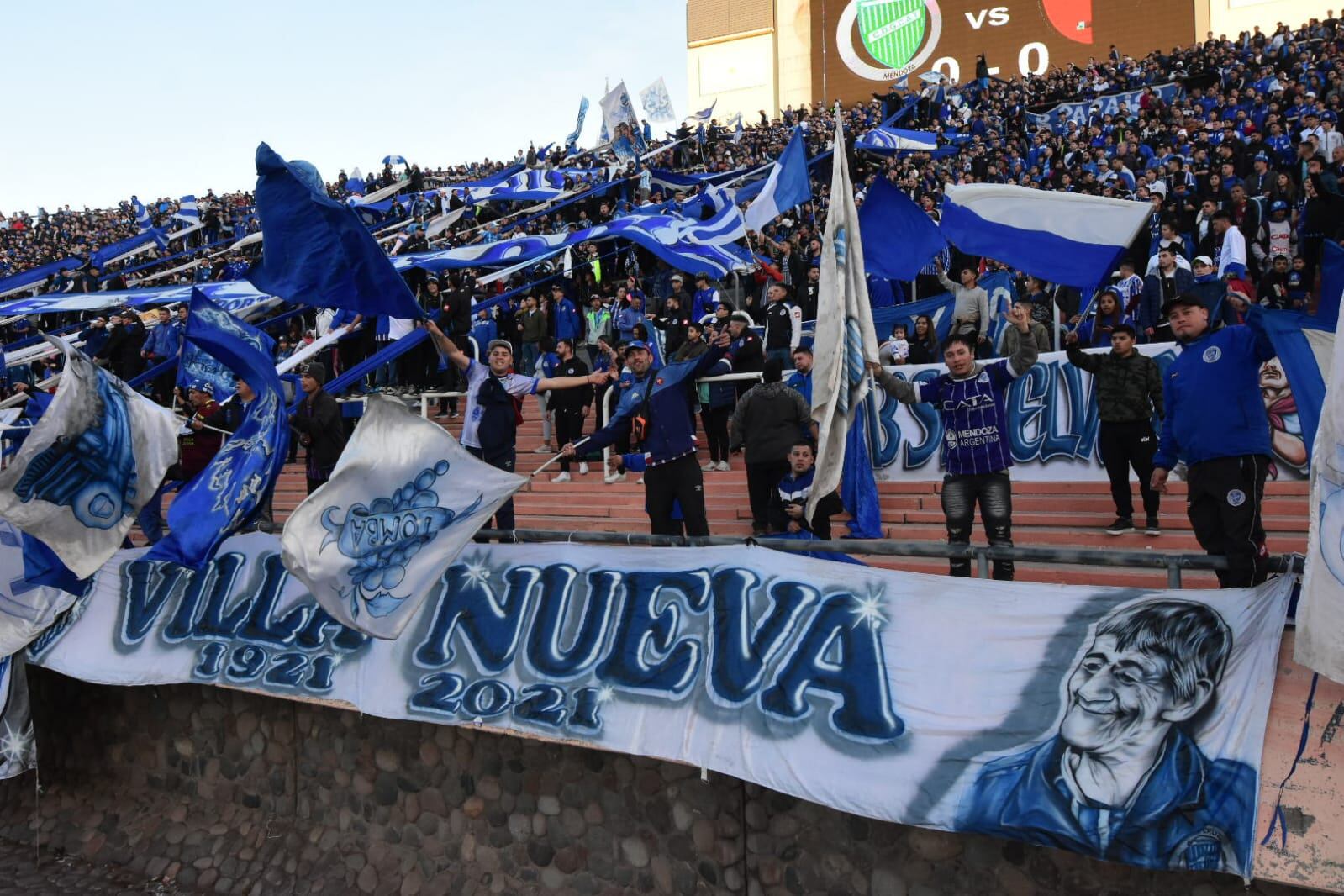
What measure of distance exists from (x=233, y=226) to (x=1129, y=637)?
110ft

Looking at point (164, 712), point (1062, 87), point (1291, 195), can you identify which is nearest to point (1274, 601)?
point (164, 712)

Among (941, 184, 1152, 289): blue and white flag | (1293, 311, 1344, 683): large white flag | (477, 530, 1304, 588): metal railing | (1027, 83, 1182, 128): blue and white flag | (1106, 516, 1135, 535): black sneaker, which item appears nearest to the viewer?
(1293, 311, 1344, 683): large white flag

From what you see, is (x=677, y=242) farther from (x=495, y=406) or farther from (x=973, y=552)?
(x=973, y=552)

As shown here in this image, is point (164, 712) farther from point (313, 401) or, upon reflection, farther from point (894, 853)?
point (894, 853)

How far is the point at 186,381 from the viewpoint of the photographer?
10.5 m

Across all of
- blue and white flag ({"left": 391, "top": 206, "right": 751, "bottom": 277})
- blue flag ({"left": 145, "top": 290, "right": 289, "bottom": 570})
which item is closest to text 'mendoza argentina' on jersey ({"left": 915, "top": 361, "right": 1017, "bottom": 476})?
blue flag ({"left": 145, "top": 290, "right": 289, "bottom": 570})

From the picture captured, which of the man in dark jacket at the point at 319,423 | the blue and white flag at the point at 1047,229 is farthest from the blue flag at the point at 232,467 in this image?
the blue and white flag at the point at 1047,229

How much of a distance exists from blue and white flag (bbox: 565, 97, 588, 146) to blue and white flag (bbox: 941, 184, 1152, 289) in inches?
1058

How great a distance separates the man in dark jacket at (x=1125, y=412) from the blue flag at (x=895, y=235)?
10.0 ft

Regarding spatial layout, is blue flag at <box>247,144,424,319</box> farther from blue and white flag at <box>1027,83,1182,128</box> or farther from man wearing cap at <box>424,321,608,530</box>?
blue and white flag at <box>1027,83,1182,128</box>

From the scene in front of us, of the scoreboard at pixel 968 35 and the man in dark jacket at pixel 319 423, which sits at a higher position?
the scoreboard at pixel 968 35

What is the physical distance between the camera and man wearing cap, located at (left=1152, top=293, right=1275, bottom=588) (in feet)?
16.1

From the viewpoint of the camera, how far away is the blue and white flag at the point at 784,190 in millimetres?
13914

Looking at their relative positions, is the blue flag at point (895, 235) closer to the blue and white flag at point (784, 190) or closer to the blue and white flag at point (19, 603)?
the blue and white flag at point (784, 190)
